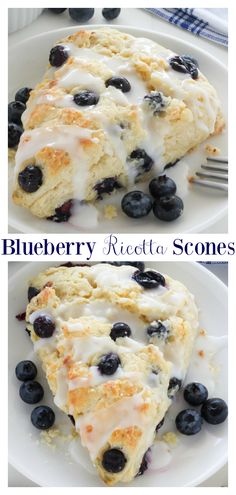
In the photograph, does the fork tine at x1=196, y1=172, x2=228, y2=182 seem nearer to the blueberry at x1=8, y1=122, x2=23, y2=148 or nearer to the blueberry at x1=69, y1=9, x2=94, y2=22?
the blueberry at x1=8, y1=122, x2=23, y2=148

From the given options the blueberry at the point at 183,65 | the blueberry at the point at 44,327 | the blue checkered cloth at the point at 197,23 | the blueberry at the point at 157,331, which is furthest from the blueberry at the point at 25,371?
the blue checkered cloth at the point at 197,23

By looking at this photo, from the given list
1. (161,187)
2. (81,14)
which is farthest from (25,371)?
(81,14)

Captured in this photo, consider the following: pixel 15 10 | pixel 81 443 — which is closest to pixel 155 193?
pixel 81 443

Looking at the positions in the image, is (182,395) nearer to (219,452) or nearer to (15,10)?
(219,452)

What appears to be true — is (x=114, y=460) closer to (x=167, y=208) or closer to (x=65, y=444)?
(x=65, y=444)

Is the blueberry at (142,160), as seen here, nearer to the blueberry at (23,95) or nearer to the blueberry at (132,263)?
the blueberry at (132,263)

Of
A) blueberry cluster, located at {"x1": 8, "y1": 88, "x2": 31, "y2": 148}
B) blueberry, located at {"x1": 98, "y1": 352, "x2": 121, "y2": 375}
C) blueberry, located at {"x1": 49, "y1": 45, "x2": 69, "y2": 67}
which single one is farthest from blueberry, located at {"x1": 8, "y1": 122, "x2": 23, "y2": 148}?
blueberry, located at {"x1": 98, "y1": 352, "x2": 121, "y2": 375}
